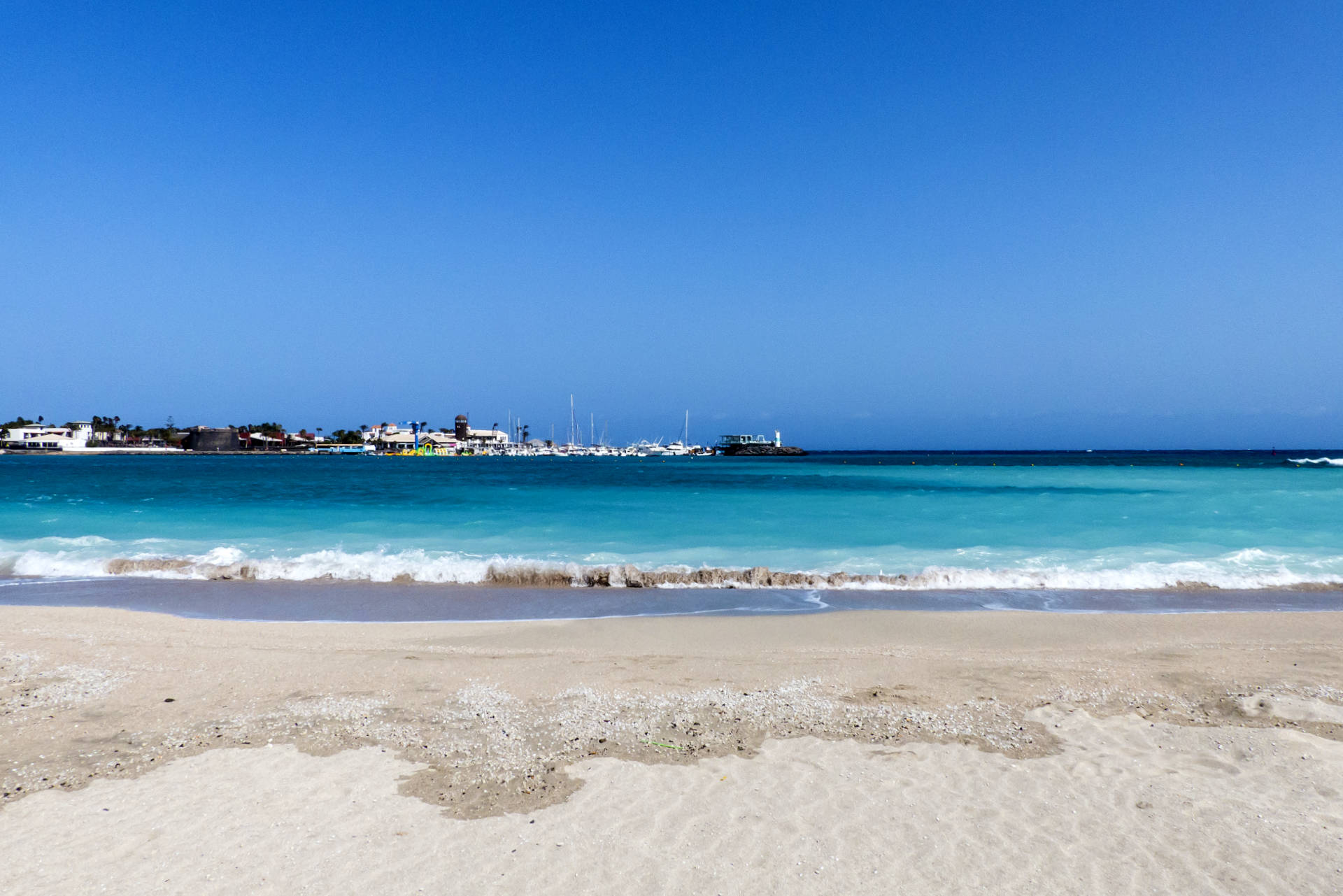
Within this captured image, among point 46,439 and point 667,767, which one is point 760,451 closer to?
point 46,439

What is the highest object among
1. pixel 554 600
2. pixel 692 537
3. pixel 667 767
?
pixel 667 767

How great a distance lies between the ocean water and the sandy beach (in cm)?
444

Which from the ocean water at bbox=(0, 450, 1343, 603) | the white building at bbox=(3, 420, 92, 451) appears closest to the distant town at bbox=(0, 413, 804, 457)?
the white building at bbox=(3, 420, 92, 451)

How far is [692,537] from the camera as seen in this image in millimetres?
17312

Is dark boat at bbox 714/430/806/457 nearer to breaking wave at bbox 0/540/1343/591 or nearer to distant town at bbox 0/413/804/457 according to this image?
distant town at bbox 0/413/804/457

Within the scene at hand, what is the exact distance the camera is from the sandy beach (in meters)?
3.44

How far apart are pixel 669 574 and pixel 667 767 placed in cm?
757

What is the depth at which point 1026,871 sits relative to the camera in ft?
11.3

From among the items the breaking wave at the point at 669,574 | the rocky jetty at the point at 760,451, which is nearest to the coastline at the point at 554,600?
the breaking wave at the point at 669,574

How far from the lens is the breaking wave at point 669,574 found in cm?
1164

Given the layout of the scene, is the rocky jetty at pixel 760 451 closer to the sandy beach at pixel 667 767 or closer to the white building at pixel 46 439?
the white building at pixel 46 439

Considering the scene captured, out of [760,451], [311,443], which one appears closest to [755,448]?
[760,451]

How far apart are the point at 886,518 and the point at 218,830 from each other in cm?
2016

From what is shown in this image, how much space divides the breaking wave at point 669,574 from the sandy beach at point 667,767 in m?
4.07
